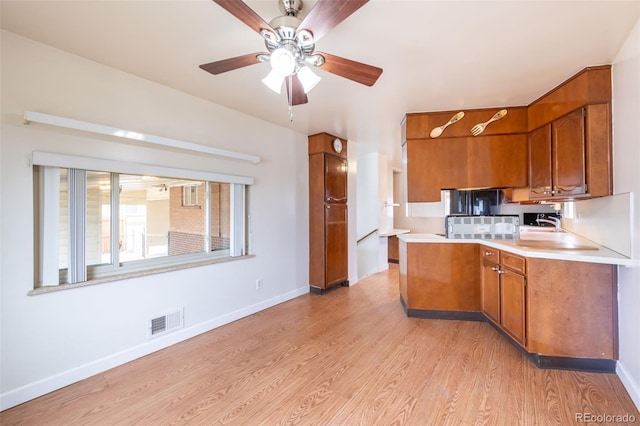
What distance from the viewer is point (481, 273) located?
296 cm

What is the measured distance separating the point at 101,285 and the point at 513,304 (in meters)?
3.35

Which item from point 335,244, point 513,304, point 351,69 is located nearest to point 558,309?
point 513,304

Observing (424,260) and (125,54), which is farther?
(424,260)

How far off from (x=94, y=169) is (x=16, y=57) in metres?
0.79

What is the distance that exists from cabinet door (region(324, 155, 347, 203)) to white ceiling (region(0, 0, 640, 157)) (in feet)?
4.58

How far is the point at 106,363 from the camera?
2166 millimetres

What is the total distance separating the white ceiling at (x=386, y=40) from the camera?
1.59 meters

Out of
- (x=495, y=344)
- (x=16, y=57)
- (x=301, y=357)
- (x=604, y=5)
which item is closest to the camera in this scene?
(x=604, y=5)

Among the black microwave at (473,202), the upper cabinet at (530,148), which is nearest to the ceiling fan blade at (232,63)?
the upper cabinet at (530,148)

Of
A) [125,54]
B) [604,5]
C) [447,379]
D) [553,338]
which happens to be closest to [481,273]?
[553,338]

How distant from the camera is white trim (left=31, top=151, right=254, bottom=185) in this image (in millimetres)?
1885

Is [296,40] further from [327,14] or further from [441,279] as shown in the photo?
[441,279]

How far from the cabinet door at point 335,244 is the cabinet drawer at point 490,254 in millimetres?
1940

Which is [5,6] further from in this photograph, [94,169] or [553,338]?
[553,338]
